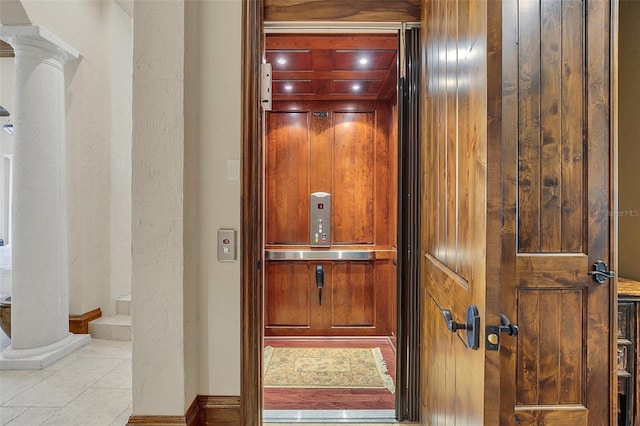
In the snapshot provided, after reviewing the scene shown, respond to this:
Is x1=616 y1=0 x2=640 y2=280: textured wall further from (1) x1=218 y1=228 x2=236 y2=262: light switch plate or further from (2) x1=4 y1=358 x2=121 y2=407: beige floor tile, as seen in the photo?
(2) x1=4 y1=358 x2=121 y2=407: beige floor tile

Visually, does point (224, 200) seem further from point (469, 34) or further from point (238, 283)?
point (469, 34)

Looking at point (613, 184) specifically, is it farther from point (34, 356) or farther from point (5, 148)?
point (5, 148)

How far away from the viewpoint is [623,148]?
235cm

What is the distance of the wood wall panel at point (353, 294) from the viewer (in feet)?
12.6

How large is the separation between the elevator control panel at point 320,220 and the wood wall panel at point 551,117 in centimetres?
237

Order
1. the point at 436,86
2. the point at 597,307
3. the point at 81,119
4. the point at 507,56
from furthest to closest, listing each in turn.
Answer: the point at 81,119
the point at 597,307
the point at 436,86
the point at 507,56

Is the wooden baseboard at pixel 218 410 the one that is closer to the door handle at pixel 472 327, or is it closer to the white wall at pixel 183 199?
the white wall at pixel 183 199

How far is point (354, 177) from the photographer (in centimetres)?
397

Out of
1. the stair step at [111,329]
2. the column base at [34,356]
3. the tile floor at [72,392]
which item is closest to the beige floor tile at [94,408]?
the tile floor at [72,392]

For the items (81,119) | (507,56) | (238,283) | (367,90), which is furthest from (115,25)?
(507,56)

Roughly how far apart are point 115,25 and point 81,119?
105cm

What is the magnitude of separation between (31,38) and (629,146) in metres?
4.32

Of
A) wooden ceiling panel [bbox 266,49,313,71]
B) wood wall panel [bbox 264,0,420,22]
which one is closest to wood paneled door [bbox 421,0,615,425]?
wood wall panel [bbox 264,0,420,22]

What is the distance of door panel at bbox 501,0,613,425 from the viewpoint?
5.60ft
